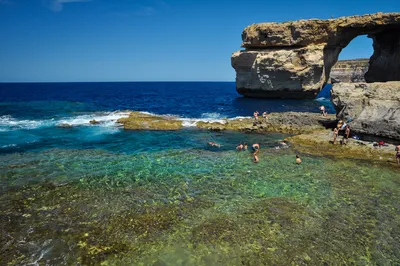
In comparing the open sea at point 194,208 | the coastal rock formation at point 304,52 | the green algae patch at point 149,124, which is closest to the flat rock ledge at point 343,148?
the open sea at point 194,208

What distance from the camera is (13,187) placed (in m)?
14.1

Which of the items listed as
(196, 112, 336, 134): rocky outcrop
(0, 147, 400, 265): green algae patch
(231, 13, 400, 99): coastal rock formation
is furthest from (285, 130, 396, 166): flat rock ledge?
(231, 13, 400, 99): coastal rock formation

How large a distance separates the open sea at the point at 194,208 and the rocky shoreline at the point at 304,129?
1.61 m

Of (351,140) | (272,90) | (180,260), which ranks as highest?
(272,90)

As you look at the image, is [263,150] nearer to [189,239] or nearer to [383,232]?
[383,232]

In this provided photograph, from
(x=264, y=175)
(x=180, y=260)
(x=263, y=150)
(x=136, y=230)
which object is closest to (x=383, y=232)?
(x=264, y=175)

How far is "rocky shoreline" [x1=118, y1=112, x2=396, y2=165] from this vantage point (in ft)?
63.5

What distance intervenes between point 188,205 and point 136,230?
109 inches

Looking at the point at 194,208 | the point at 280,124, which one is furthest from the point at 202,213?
the point at 280,124

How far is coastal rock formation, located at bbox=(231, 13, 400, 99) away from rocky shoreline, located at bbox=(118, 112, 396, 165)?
2132cm

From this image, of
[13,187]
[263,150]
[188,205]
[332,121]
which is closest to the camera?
[188,205]

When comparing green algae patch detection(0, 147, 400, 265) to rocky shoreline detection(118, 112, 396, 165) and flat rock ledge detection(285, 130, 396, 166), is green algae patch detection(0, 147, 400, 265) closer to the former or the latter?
flat rock ledge detection(285, 130, 396, 166)

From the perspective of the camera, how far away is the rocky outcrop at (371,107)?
20328mm

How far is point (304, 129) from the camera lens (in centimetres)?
2677
